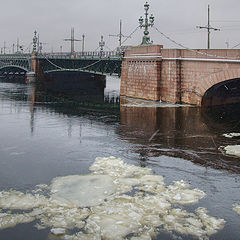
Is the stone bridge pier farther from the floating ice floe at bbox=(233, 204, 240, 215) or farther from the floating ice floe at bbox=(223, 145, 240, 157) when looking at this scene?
the floating ice floe at bbox=(233, 204, 240, 215)

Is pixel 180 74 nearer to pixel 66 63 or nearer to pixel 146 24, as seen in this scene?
pixel 146 24

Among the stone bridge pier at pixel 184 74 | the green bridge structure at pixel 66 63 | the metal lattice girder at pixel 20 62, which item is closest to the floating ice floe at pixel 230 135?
the stone bridge pier at pixel 184 74

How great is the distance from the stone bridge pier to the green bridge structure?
6.39 m

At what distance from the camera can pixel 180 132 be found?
61.1 ft

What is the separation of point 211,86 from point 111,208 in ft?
68.8

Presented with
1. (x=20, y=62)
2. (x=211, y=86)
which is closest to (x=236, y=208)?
(x=211, y=86)

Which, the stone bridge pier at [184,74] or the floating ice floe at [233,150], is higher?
the stone bridge pier at [184,74]

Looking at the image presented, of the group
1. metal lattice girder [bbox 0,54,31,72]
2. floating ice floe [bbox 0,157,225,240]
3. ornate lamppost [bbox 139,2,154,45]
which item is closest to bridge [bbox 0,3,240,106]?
ornate lamppost [bbox 139,2,154,45]

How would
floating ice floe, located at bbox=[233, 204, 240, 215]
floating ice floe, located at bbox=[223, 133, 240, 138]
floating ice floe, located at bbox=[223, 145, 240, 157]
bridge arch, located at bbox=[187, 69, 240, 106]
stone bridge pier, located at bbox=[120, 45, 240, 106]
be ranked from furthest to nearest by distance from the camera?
stone bridge pier, located at bbox=[120, 45, 240, 106], bridge arch, located at bbox=[187, 69, 240, 106], floating ice floe, located at bbox=[223, 133, 240, 138], floating ice floe, located at bbox=[223, 145, 240, 157], floating ice floe, located at bbox=[233, 204, 240, 215]

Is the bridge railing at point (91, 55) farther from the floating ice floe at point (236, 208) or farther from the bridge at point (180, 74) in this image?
the floating ice floe at point (236, 208)

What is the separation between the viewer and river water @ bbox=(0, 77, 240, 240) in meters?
8.87

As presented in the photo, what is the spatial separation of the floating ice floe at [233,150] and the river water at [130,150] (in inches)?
14.6

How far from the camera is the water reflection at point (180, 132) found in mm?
13802

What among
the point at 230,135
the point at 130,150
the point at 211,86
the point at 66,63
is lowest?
the point at 130,150
